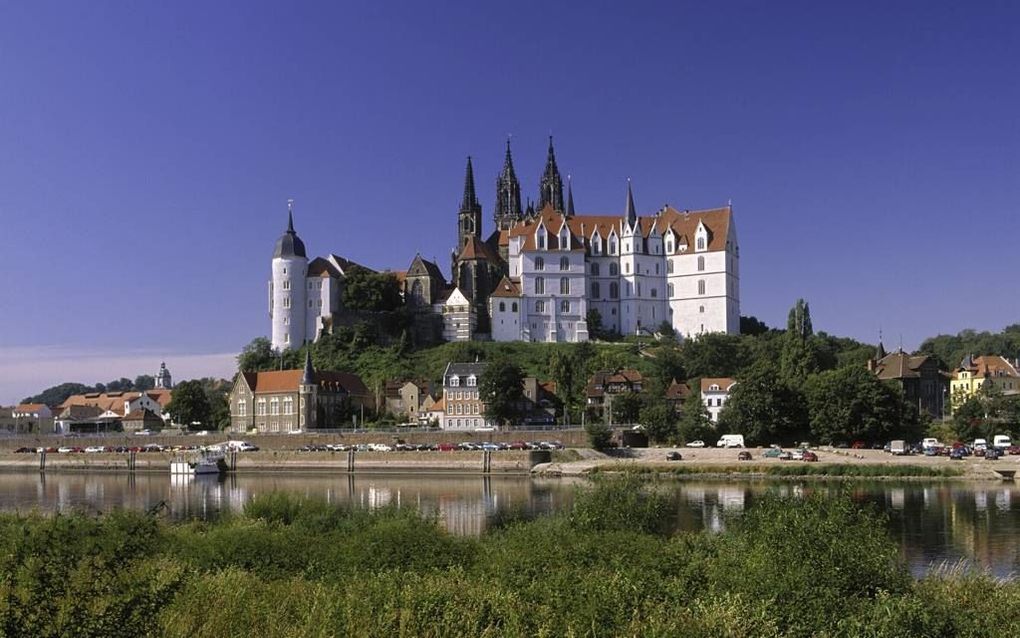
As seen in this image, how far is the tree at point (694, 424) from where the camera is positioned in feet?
261

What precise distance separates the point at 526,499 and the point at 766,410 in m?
28.0

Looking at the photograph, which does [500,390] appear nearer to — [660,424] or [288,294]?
[660,424]

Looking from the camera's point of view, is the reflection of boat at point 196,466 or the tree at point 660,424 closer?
the tree at point 660,424

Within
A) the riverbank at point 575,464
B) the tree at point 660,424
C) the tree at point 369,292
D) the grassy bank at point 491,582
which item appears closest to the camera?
the grassy bank at point 491,582

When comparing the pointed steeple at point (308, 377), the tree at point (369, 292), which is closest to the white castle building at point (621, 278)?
the tree at point (369, 292)

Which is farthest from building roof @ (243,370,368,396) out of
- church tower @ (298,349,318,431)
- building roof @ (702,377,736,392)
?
building roof @ (702,377,736,392)

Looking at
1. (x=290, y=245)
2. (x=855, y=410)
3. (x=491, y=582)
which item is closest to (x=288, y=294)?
(x=290, y=245)

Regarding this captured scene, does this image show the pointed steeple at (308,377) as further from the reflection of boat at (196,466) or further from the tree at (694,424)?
the tree at (694,424)

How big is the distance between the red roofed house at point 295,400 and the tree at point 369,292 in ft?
46.1

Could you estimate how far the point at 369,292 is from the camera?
114 m

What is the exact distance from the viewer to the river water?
37906 mm

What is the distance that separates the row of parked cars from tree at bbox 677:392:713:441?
9.64m

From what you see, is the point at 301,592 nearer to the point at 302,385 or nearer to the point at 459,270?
the point at 302,385

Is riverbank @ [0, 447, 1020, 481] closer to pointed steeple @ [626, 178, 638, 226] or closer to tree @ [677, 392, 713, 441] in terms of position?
tree @ [677, 392, 713, 441]
